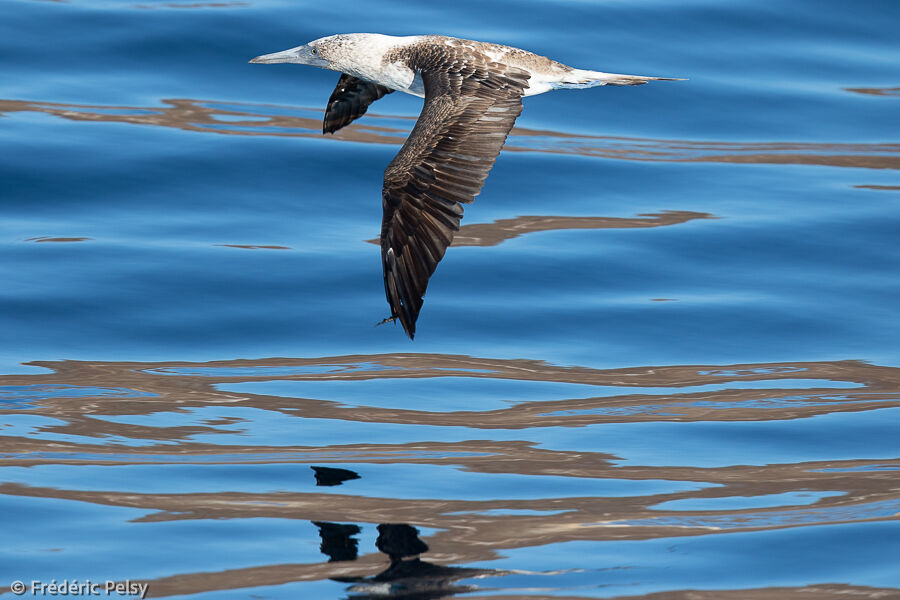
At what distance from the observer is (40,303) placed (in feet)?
27.4

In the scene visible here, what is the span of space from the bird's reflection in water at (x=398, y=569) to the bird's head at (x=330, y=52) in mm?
3139

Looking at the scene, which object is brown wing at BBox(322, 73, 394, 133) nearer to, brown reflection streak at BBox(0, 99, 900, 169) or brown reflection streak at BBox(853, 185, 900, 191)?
brown reflection streak at BBox(0, 99, 900, 169)

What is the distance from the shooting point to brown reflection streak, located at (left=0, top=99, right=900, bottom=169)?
1084 cm

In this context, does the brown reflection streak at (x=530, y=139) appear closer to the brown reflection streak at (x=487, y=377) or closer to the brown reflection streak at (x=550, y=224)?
the brown reflection streak at (x=550, y=224)

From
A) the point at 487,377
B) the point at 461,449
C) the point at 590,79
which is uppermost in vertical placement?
the point at 590,79

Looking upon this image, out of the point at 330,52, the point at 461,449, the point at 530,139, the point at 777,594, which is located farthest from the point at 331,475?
the point at 530,139

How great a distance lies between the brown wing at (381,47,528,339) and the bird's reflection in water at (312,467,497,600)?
3.05 feet

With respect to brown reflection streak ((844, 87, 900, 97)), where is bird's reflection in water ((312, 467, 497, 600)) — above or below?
below

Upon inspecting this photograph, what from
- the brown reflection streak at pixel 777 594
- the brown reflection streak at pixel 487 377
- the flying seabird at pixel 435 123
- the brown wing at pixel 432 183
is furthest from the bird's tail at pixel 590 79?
the brown reflection streak at pixel 777 594

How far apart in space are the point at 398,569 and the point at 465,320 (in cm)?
310

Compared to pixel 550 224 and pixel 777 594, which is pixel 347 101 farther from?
pixel 777 594

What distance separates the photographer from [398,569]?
17.7 feet

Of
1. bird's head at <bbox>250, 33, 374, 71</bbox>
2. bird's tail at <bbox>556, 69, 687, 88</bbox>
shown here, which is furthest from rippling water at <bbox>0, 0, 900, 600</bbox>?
bird's tail at <bbox>556, 69, 687, 88</bbox>

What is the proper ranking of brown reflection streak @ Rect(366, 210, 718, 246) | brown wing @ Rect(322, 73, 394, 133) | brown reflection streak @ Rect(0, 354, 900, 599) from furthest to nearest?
brown reflection streak @ Rect(366, 210, 718, 246) < brown wing @ Rect(322, 73, 394, 133) < brown reflection streak @ Rect(0, 354, 900, 599)
